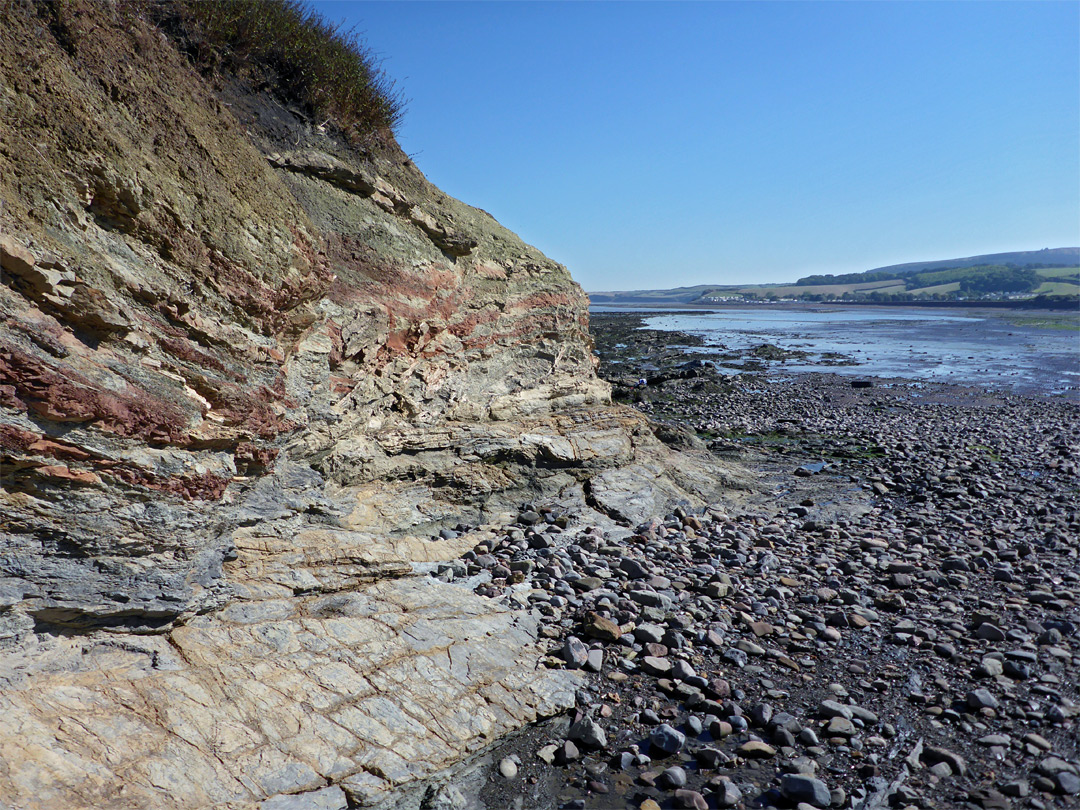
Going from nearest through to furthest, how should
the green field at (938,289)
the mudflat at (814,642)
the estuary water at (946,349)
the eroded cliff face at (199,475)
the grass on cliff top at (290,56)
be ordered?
the eroded cliff face at (199,475), the mudflat at (814,642), the grass on cliff top at (290,56), the estuary water at (946,349), the green field at (938,289)

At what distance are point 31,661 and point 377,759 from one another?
3.00 meters

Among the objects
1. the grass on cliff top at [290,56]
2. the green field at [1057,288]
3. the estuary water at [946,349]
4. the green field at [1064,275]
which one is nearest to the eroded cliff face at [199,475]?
the grass on cliff top at [290,56]

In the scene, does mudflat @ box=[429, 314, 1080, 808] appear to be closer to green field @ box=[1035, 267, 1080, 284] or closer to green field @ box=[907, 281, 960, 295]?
green field @ box=[1035, 267, 1080, 284]

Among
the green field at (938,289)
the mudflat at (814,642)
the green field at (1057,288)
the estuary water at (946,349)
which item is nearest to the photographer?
the mudflat at (814,642)

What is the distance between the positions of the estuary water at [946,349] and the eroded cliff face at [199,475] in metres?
31.7

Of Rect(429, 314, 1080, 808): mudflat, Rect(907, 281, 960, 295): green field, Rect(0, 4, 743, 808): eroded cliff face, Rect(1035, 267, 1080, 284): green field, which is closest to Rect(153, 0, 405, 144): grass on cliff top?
Rect(0, 4, 743, 808): eroded cliff face

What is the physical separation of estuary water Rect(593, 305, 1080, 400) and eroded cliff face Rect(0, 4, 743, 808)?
31.7m

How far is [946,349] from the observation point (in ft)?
162

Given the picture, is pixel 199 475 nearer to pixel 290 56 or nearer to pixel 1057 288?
pixel 290 56

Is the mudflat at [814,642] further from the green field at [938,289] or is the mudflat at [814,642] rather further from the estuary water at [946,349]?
the green field at [938,289]

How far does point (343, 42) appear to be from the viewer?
35.8 ft

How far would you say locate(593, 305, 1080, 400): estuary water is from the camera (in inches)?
1346

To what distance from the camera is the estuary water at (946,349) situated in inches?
1346

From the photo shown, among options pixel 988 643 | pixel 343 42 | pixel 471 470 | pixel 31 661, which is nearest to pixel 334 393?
pixel 471 470
